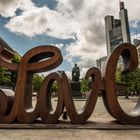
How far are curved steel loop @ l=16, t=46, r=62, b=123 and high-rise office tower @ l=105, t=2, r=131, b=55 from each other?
14460 centimetres

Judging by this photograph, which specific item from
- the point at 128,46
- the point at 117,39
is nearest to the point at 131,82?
the point at 128,46

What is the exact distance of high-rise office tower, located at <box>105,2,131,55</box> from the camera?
155 meters

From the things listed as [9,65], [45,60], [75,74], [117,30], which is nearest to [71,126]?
[45,60]

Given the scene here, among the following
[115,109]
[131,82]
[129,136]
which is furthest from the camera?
[131,82]

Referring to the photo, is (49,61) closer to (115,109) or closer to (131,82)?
(115,109)

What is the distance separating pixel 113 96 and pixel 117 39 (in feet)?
510

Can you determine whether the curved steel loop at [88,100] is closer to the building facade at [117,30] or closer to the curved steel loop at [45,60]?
the curved steel loop at [45,60]

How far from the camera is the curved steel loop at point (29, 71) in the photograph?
9.20 m

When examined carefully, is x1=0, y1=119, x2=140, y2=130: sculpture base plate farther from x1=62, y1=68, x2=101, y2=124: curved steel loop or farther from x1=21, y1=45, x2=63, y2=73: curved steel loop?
x1=21, y1=45, x2=63, y2=73: curved steel loop

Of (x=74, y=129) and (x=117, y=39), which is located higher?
A: (x=117, y=39)

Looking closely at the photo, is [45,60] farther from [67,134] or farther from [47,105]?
[67,134]

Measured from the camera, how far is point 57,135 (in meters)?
Result: 7.39

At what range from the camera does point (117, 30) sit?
16412 cm

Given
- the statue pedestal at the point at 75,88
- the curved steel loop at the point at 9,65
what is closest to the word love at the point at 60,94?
the curved steel loop at the point at 9,65
